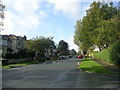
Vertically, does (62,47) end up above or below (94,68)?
above

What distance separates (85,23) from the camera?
50219 mm

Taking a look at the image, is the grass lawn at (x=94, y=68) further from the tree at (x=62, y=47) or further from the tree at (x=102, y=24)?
the tree at (x=62, y=47)

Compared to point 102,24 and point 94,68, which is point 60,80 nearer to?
point 94,68

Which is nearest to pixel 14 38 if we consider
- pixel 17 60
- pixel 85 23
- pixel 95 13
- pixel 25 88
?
pixel 17 60

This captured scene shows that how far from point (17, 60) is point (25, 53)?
5611mm

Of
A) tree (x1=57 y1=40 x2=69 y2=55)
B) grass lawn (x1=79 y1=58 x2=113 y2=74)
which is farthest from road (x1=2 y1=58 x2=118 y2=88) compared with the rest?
tree (x1=57 y1=40 x2=69 y2=55)

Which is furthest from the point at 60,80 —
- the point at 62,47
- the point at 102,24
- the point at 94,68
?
the point at 62,47

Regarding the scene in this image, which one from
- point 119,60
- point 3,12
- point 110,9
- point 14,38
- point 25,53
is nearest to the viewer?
point 119,60

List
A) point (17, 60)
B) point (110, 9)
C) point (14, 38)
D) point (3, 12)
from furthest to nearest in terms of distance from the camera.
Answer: point (14, 38), point (17, 60), point (110, 9), point (3, 12)

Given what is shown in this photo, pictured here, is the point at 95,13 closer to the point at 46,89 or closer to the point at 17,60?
the point at 17,60

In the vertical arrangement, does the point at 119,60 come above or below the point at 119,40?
below

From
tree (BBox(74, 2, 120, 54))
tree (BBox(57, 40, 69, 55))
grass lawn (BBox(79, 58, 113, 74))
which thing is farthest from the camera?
tree (BBox(57, 40, 69, 55))

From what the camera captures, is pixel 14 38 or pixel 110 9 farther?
pixel 14 38

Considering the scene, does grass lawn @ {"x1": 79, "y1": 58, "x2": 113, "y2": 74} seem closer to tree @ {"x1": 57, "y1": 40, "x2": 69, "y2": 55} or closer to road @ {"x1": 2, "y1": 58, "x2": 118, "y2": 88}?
road @ {"x1": 2, "y1": 58, "x2": 118, "y2": 88}
